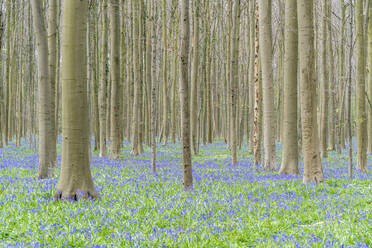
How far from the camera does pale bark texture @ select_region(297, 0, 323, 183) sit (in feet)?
33.2

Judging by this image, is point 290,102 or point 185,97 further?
point 290,102

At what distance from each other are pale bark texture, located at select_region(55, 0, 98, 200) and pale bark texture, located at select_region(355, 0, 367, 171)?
10.5 metres

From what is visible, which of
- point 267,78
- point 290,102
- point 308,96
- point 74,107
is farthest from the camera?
point 267,78

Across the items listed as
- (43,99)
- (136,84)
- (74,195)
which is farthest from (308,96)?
(136,84)

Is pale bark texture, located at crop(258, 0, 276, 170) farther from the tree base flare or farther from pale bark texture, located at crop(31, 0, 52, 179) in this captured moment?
pale bark texture, located at crop(31, 0, 52, 179)

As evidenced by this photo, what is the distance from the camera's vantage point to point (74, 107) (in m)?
8.02

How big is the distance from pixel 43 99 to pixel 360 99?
11.7 meters

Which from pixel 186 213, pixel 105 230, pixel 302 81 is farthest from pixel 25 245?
Result: pixel 302 81

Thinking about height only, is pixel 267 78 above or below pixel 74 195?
above

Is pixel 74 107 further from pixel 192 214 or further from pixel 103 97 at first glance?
pixel 103 97

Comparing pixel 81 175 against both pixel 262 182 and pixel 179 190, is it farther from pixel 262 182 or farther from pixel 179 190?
pixel 262 182

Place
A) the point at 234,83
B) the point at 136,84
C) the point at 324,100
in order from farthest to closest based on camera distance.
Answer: the point at 324,100 < the point at 136,84 < the point at 234,83

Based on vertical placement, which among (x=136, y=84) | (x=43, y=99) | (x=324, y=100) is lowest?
(x=324, y=100)

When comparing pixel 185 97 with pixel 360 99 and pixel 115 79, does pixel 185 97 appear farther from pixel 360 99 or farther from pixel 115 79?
pixel 115 79
